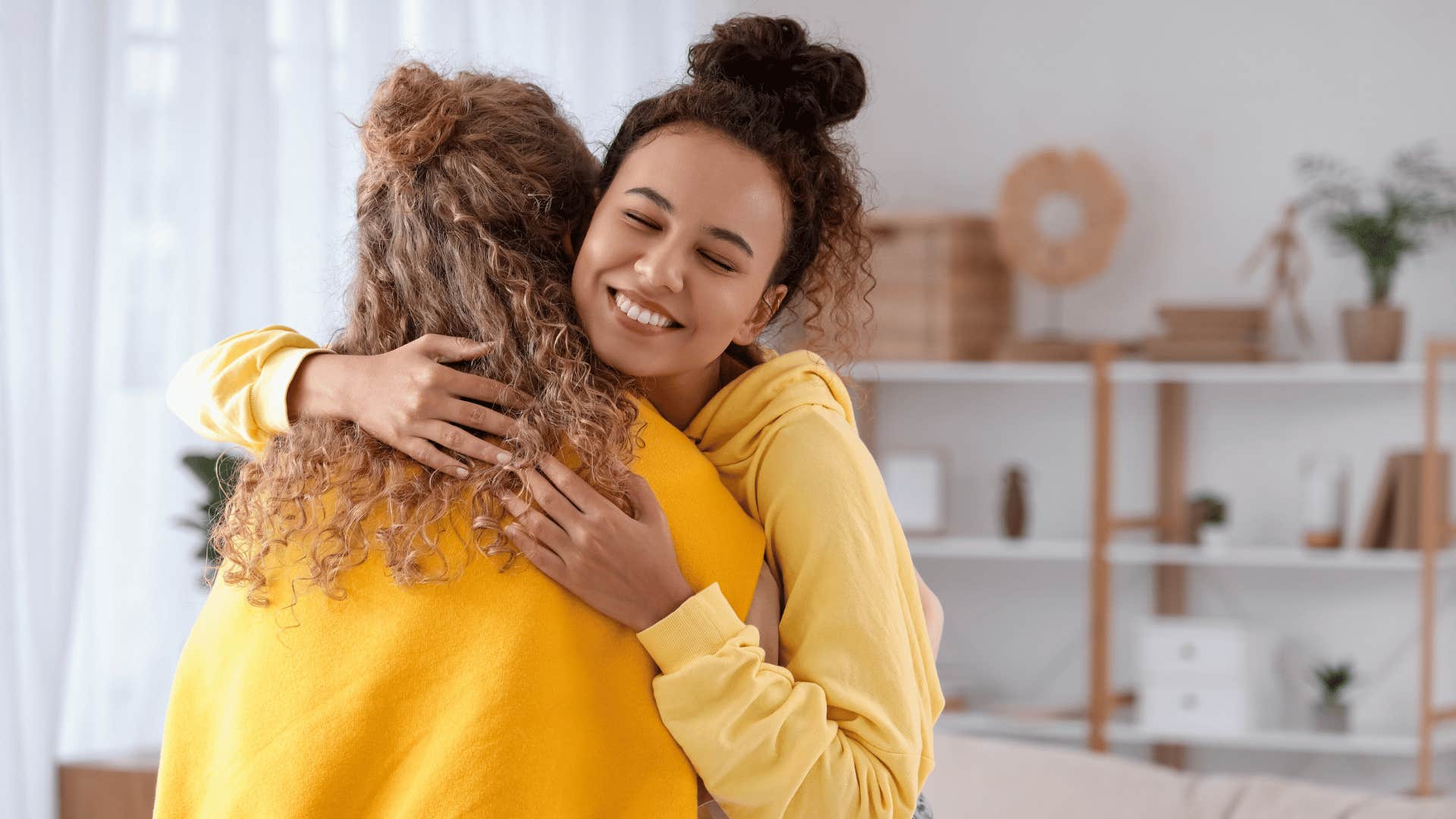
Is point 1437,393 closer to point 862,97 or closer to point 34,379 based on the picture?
point 862,97

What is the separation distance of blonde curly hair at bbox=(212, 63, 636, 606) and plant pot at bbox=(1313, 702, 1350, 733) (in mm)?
3298

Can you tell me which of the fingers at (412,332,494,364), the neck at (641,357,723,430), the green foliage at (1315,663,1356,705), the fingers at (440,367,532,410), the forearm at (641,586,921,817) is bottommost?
the green foliage at (1315,663,1356,705)

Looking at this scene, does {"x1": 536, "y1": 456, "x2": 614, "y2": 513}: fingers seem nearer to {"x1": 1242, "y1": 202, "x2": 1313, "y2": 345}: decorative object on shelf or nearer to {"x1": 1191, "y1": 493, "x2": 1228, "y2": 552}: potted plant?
{"x1": 1191, "y1": 493, "x2": 1228, "y2": 552}: potted plant

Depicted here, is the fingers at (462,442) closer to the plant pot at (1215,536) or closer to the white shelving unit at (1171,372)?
the white shelving unit at (1171,372)

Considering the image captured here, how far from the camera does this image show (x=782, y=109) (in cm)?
118

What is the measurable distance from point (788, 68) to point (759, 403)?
0.31 meters

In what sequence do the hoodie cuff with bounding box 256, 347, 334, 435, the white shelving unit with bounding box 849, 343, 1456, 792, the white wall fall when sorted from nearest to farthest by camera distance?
the hoodie cuff with bounding box 256, 347, 334, 435
the white shelving unit with bounding box 849, 343, 1456, 792
the white wall

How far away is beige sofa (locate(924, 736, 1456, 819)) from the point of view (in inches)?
78.2

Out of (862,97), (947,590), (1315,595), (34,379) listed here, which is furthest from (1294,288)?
(34,379)

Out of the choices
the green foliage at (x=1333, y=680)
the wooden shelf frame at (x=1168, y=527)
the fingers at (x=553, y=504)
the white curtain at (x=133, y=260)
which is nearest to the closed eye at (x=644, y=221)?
the fingers at (x=553, y=504)

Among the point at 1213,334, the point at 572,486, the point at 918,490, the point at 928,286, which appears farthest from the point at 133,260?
the point at 1213,334

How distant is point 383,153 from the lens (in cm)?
110

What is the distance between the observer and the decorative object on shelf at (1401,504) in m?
3.56

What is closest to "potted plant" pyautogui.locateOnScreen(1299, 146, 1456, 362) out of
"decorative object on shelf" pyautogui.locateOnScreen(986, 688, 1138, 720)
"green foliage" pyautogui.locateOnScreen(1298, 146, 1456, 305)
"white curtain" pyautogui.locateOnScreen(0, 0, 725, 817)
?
"green foliage" pyautogui.locateOnScreen(1298, 146, 1456, 305)
